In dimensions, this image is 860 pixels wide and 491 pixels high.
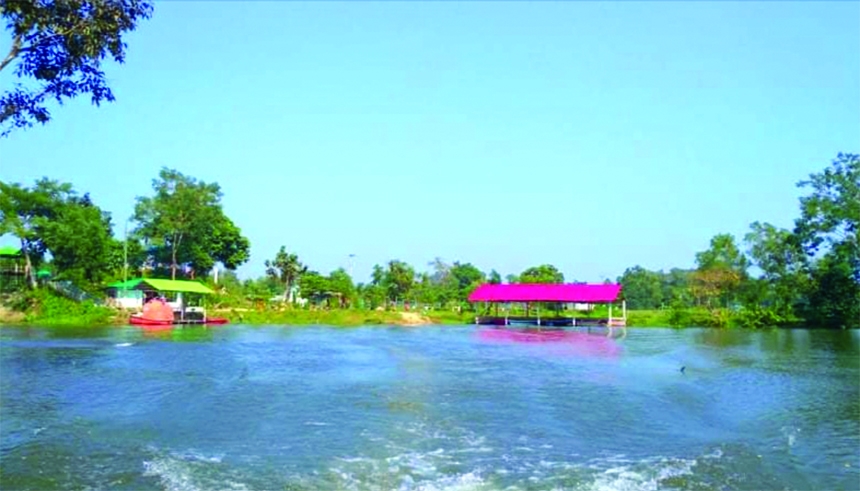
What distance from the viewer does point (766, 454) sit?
Answer: 41.6 feet

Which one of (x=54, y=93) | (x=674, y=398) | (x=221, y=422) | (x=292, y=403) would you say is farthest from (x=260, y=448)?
(x=674, y=398)

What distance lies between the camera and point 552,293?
58.8m

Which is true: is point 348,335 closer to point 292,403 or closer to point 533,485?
point 292,403

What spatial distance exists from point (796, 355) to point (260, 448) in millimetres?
27706

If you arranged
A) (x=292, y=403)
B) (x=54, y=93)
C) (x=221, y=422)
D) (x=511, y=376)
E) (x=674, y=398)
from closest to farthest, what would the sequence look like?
1. (x=54, y=93)
2. (x=221, y=422)
3. (x=292, y=403)
4. (x=674, y=398)
5. (x=511, y=376)

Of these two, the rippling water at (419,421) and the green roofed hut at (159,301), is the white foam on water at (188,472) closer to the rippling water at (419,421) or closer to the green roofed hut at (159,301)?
the rippling water at (419,421)

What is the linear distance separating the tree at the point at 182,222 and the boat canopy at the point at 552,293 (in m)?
25.8

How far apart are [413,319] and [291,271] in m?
17.6

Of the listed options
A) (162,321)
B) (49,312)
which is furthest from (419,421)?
(49,312)

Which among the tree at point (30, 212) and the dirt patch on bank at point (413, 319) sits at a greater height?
the tree at point (30, 212)

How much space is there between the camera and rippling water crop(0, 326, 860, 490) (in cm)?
1096

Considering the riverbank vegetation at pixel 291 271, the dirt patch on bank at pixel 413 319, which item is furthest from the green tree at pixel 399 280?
the dirt patch on bank at pixel 413 319

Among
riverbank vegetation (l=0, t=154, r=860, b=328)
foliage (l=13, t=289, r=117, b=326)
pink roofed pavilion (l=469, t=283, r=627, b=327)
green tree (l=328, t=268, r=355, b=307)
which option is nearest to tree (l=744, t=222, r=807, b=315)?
riverbank vegetation (l=0, t=154, r=860, b=328)

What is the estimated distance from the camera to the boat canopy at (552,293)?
56531 mm
